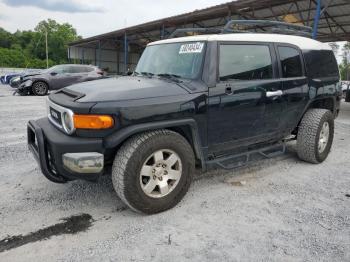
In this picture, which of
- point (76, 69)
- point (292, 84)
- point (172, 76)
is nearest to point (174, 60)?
point (172, 76)

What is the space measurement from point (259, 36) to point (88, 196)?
2917 millimetres

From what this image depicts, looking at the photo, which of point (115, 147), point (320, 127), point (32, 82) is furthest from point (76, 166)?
point (32, 82)

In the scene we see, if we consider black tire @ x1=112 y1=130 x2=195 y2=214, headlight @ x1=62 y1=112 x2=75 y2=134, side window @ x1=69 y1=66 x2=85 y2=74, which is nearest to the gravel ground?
black tire @ x1=112 y1=130 x2=195 y2=214

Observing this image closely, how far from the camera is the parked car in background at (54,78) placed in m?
13.9

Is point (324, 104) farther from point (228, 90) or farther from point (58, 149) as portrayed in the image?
point (58, 149)

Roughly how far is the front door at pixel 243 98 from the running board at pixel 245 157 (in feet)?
0.42

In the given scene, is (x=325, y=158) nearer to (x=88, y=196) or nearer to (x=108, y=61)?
(x=88, y=196)

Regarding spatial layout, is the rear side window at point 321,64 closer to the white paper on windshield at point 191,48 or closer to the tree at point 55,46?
the white paper on windshield at point 191,48

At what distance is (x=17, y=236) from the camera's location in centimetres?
288

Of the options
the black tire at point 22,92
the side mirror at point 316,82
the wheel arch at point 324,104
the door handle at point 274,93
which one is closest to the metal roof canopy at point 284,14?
the wheel arch at point 324,104

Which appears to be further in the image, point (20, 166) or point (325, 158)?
point (325, 158)

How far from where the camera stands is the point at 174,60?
3.92m

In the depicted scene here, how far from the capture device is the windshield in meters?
3.63

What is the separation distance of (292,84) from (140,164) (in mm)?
2566
